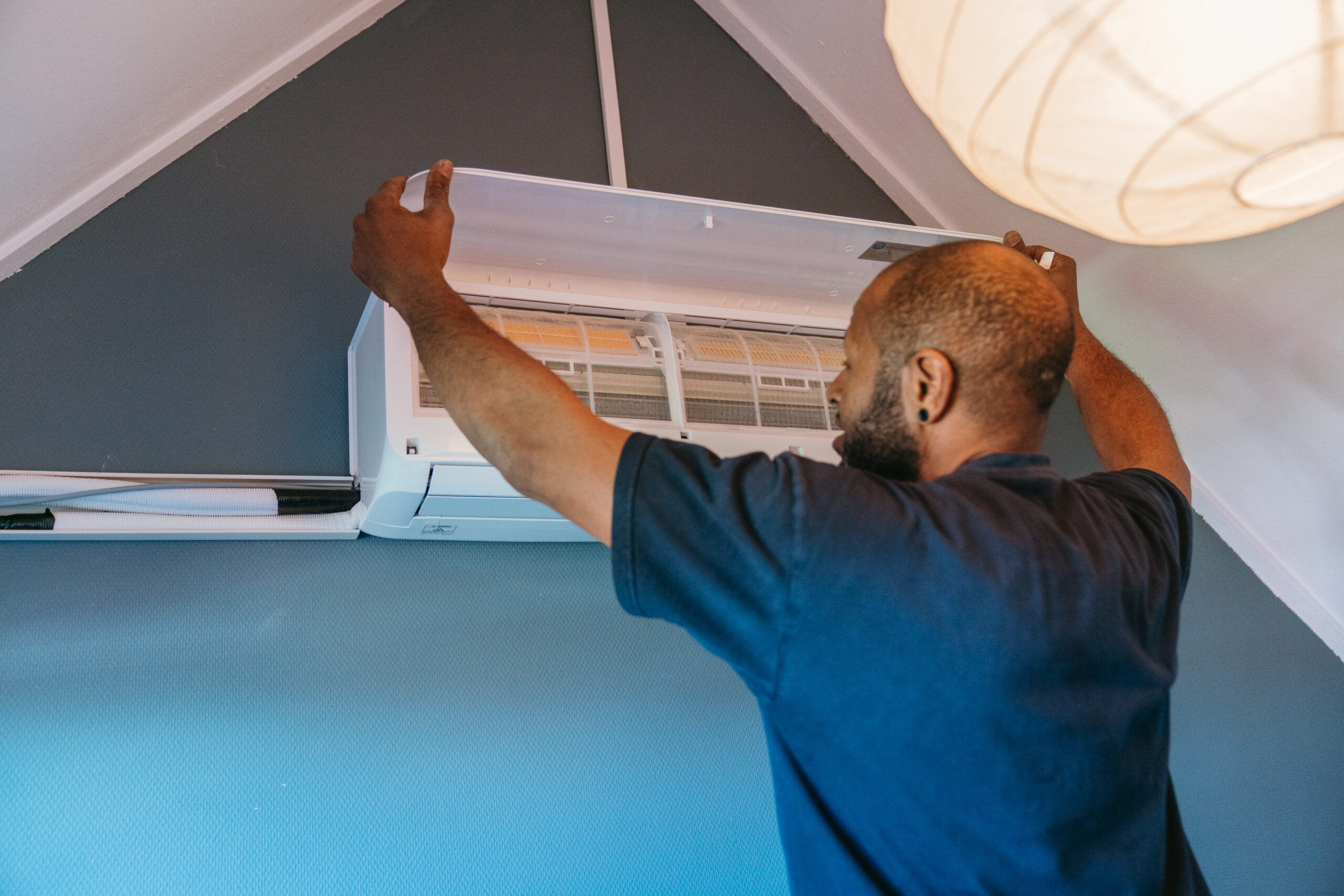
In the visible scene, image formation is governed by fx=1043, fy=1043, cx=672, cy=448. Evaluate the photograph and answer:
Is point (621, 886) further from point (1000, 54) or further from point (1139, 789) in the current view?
point (1000, 54)

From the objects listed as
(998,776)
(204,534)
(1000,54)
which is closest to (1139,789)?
(998,776)

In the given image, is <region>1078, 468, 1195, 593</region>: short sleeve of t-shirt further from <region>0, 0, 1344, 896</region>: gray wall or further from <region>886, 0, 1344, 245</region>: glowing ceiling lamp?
<region>0, 0, 1344, 896</region>: gray wall

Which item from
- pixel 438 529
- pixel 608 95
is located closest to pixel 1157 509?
pixel 438 529

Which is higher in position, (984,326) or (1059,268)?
(1059,268)

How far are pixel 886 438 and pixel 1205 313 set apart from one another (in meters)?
1.09

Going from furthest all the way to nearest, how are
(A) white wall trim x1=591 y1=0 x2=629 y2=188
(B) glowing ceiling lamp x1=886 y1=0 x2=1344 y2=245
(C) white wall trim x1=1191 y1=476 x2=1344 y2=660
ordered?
(C) white wall trim x1=1191 y1=476 x2=1344 y2=660 < (A) white wall trim x1=591 y1=0 x2=629 y2=188 < (B) glowing ceiling lamp x1=886 y1=0 x2=1344 y2=245

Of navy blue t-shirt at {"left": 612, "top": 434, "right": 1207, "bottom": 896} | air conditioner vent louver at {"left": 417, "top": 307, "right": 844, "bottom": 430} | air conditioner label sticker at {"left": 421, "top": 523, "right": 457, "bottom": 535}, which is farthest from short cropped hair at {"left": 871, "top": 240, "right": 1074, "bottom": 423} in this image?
air conditioner label sticker at {"left": 421, "top": 523, "right": 457, "bottom": 535}

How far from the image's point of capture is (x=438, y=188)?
1.08 m

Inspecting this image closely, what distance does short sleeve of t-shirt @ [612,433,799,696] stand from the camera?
74 centimetres

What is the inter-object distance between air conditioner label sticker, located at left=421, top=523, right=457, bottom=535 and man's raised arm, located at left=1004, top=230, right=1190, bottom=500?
0.81 m

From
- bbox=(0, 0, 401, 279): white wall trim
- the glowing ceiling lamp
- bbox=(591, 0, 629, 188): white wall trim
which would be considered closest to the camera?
the glowing ceiling lamp

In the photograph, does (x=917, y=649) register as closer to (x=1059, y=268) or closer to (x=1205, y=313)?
(x=1059, y=268)

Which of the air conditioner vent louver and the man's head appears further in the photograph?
the air conditioner vent louver

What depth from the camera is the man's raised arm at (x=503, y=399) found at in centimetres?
78
